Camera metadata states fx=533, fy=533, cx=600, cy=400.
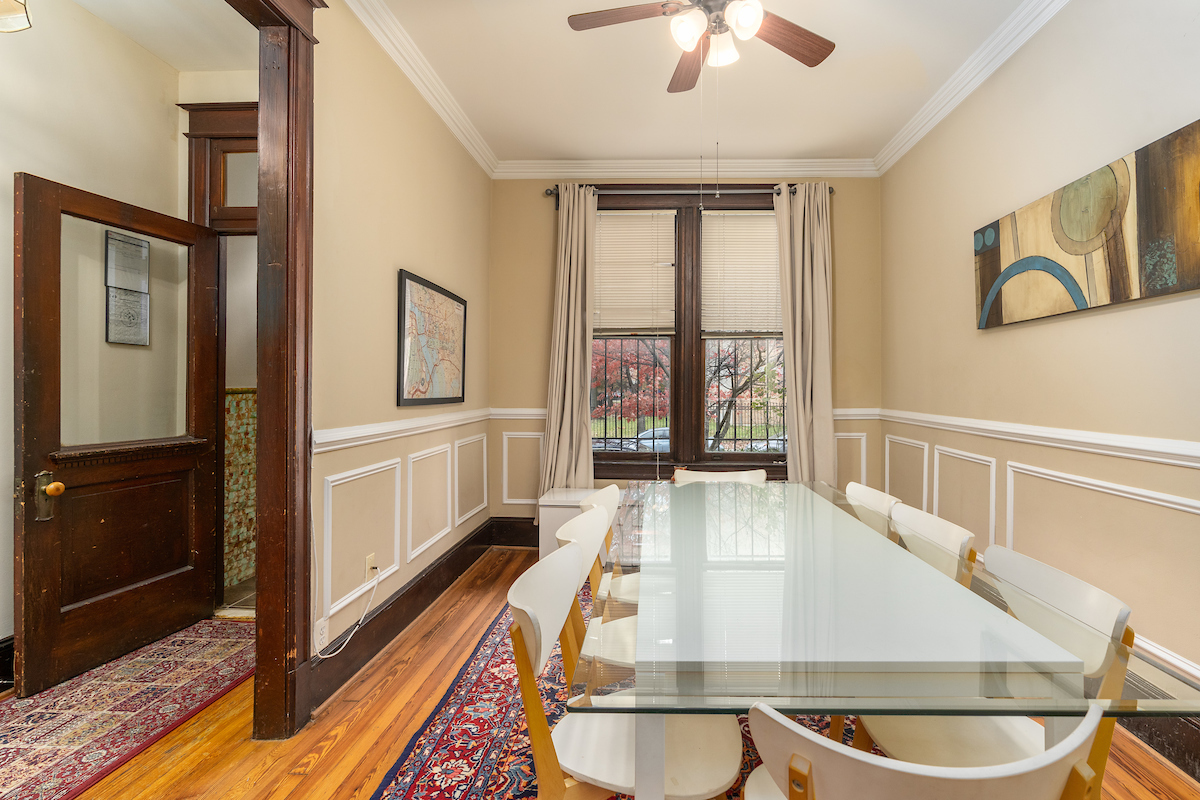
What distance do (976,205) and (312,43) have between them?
3.18 m

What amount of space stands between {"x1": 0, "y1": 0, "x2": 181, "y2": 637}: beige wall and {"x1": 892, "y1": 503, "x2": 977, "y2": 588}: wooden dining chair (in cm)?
339

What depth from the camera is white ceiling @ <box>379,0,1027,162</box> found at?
2.43 metres

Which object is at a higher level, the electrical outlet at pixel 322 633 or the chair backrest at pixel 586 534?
A: the chair backrest at pixel 586 534

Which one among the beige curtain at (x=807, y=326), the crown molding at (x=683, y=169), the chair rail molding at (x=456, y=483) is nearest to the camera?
the chair rail molding at (x=456, y=483)

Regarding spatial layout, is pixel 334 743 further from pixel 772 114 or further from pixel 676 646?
pixel 772 114

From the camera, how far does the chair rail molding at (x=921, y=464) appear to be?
333 cm

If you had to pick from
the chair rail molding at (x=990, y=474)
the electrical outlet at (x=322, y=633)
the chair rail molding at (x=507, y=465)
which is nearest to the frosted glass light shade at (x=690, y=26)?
the chair rail molding at (x=990, y=474)

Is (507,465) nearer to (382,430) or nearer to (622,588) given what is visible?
(382,430)

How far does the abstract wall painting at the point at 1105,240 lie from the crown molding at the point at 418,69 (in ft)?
9.94

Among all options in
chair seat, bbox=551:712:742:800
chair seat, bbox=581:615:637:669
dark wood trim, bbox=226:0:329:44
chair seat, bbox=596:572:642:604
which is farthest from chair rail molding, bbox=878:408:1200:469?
dark wood trim, bbox=226:0:329:44

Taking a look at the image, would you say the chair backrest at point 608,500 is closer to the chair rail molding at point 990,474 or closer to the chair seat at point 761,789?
the chair seat at point 761,789

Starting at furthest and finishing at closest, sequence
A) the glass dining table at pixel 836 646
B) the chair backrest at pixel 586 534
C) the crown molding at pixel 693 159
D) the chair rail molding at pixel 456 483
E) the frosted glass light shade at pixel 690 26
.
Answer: the chair rail molding at pixel 456 483 < the crown molding at pixel 693 159 < the frosted glass light shade at pixel 690 26 < the chair backrest at pixel 586 534 < the glass dining table at pixel 836 646

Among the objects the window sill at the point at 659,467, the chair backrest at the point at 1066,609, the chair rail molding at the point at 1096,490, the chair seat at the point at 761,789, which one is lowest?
the chair seat at the point at 761,789

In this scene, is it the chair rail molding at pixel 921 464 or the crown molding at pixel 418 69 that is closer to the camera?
the crown molding at pixel 418 69
